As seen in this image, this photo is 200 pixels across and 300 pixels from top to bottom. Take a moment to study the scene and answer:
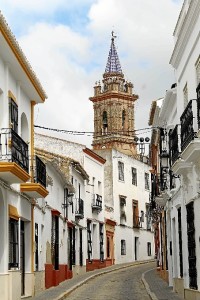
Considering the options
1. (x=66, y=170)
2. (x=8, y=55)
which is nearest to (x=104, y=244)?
(x=66, y=170)

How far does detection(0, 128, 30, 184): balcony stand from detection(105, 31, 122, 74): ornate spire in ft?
184

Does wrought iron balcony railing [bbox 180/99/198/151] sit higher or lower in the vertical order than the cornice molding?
lower

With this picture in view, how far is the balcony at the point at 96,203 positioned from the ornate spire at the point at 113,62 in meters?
→ 35.2

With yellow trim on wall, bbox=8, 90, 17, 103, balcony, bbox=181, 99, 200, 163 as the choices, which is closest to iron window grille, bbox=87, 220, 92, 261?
yellow trim on wall, bbox=8, 90, 17, 103

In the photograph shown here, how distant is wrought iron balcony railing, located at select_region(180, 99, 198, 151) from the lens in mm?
13070

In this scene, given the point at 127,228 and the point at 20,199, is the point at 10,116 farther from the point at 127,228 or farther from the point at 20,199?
the point at 127,228

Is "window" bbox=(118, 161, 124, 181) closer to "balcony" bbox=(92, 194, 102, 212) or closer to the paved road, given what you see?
"balcony" bbox=(92, 194, 102, 212)

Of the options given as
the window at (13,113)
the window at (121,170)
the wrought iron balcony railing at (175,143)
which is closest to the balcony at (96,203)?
the window at (121,170)

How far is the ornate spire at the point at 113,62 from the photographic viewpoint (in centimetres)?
7012

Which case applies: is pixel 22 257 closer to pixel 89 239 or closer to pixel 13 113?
pixel 13 113

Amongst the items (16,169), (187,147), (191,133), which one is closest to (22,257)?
(16,169)

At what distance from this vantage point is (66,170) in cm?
2855

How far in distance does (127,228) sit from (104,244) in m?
6.05

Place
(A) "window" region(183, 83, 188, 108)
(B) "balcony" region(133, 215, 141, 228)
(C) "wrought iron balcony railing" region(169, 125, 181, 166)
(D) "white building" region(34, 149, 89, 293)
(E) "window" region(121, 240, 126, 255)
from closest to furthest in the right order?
(C) "wrought iron balcony railing" region(169, 125, 181, 166)
(A) "window" region(183, 83, 188, 108)
(D) "white building" region(34, 149, 89, 293)
(E) "window" region(121, 240, 126, 255)
(B) "balcony" region(133, 215, 141, 228)
